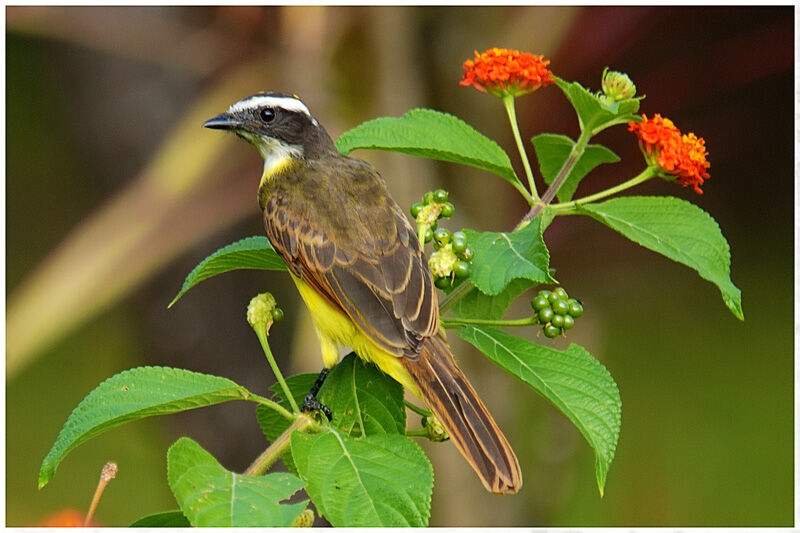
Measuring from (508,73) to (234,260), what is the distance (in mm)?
809

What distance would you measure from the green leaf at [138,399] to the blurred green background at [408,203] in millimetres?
2916

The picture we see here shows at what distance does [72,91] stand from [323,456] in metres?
4.35

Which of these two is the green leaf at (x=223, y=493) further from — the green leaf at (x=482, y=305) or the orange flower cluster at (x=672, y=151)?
the orange flower cluster at (x=672, y=151)

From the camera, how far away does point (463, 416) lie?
85.8 inches

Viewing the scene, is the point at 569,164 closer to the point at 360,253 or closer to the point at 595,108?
the point at 595,108

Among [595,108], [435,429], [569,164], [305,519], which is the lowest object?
[305,519]

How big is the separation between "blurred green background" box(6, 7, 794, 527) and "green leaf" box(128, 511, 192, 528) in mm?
3013

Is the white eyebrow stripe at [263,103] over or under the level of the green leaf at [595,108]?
over

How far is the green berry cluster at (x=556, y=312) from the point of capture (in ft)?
6.50

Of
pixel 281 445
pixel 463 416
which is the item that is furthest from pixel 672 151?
pixel 281 445

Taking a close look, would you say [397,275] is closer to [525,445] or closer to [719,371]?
[525,445]

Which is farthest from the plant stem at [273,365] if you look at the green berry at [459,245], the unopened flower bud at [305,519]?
the green berry at [459,245]

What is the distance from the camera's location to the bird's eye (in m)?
3.09

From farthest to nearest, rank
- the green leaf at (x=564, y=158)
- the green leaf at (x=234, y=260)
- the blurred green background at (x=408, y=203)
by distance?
the blurred green background at (x=408, y=203)
the green leaf at (x=564, y=158)
the green leaf at (x=234, y=260)
